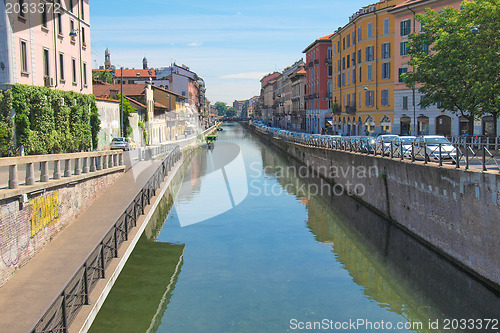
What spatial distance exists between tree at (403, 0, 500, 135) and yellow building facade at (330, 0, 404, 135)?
71.2 ft

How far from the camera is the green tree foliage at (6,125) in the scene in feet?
79.6

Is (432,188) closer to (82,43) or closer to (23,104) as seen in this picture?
(23,104)

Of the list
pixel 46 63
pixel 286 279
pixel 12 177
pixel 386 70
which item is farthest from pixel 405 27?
pixel 12 177

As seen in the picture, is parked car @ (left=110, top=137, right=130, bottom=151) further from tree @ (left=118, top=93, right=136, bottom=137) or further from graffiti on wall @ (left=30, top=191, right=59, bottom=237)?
graffiti on wall @ (left=30, top=191, right=59, bottom=237)

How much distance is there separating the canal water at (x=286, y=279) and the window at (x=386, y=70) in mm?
27528

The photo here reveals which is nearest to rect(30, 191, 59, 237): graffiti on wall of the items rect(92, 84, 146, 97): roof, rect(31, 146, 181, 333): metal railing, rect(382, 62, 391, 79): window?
rect(31, 146, 181, 333): metal railing

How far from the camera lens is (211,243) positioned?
21516mm

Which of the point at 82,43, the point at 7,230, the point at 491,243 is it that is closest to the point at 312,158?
the point at 82,43

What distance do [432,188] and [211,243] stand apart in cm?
959

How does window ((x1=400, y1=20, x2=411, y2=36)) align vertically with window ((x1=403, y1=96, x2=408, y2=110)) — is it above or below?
above

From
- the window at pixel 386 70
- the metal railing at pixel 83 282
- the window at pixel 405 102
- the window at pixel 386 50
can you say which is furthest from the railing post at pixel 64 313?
the window at pixel 386 50

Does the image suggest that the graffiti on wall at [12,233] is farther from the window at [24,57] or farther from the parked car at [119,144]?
the parked car at [119,144]

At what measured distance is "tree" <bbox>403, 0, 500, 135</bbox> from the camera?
79.0 feet

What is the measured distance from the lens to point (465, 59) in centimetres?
2614
